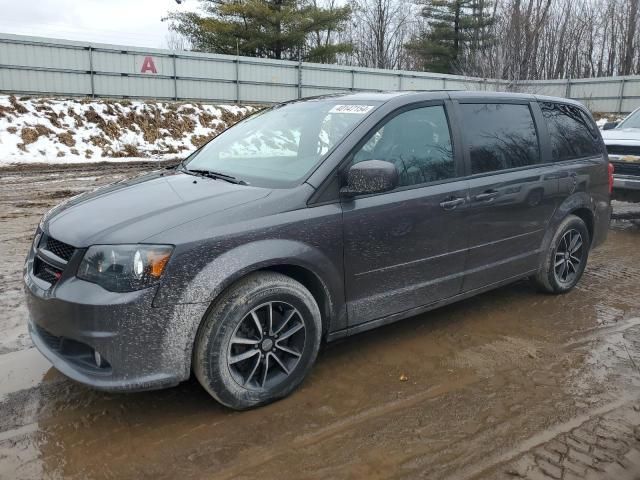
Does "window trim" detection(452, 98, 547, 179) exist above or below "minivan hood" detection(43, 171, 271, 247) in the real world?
above

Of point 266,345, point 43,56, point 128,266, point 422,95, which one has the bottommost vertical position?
point 266,345

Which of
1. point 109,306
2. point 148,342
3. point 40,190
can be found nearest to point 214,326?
point 148,342

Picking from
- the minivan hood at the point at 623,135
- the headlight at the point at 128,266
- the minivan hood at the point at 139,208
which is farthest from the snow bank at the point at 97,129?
the headlight at the point at 128,266

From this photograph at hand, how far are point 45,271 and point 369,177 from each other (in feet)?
6.22

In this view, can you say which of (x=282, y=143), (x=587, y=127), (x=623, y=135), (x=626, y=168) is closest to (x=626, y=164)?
(x=626, y=168)

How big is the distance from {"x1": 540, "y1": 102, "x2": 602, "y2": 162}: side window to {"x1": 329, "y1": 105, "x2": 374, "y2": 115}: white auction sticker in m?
1.94

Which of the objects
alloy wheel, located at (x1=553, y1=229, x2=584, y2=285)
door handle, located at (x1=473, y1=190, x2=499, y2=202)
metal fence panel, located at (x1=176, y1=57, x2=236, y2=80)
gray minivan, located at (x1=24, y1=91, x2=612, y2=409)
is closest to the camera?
gray minivan, located at (x1=24, y1=91, x2=612, y2=409)

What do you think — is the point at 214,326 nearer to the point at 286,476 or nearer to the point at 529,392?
the point at 286,476

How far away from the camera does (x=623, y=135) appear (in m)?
8.54

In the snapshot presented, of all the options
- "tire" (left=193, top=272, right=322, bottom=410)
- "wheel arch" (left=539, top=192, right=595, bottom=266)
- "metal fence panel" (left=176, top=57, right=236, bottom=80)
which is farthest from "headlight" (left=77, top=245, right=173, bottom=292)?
"metal fence panel" (left=176, top=57, right=236, bottom=80)

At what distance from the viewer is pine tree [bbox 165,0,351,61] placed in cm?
2700

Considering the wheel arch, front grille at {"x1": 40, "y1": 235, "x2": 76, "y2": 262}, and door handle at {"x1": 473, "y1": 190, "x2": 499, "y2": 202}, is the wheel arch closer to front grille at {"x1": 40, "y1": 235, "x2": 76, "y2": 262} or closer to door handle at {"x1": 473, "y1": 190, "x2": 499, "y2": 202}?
door handle at {"x1": 473, "y1": 190, "x2": 499, "y2": 202}

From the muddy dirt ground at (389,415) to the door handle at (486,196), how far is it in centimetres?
104

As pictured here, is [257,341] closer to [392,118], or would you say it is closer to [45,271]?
[45,271]
